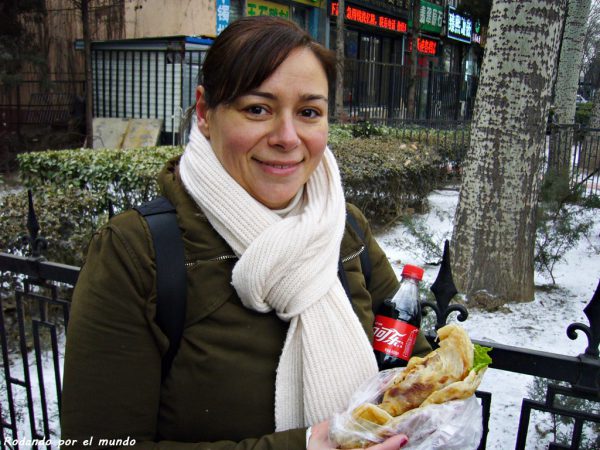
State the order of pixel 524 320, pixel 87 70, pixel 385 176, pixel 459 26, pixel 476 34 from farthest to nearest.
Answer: pixel 476 34, pixel 459 26, pixel 87 70, pixel 385 176, pixel 524 320

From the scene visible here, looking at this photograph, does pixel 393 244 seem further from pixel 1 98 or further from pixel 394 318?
pixel 1 98

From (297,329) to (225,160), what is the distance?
45cm

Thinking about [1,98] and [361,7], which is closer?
[1,98]

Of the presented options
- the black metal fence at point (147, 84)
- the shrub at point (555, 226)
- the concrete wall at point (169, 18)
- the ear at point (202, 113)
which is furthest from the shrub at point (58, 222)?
the concrete wall at point (169, 18)

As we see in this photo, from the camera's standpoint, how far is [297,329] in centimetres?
143

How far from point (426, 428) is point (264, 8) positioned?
1471cm

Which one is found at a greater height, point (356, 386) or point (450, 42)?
point (450, 42)

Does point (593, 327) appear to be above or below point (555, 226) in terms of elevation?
above

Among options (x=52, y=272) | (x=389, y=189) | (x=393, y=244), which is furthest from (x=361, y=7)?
(x=52, y=272)

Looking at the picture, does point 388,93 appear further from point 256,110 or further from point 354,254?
point 256,110

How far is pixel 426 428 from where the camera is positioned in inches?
48.0

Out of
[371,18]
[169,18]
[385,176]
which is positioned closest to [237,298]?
[385,176]

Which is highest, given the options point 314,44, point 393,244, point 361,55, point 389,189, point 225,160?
point 361,55

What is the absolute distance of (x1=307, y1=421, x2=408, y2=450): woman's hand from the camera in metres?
1.21
